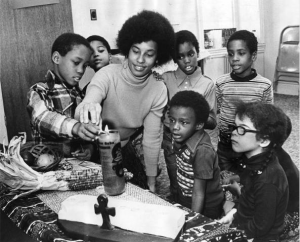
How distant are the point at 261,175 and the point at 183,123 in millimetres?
363

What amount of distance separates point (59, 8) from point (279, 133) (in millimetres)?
1509

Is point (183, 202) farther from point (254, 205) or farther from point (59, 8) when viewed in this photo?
point (59, 8)

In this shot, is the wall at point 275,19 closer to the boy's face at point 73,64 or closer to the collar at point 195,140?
the collar at point 195,140

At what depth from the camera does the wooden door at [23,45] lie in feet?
6.88

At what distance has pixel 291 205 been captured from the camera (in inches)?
53.6

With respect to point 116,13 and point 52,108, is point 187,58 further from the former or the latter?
point 52,108

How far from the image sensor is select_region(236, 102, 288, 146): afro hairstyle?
3.82 ft

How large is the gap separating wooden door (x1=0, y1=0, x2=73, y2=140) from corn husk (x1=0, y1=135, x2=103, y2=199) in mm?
1271

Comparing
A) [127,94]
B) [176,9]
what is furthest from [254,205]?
[176,9]

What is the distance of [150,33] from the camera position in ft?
4.76

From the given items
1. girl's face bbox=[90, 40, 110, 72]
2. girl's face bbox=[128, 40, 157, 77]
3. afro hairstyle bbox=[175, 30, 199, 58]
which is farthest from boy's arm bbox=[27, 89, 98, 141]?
afro hairstyle bbox=[175, 30, 199, 58]

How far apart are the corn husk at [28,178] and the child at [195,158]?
40cm

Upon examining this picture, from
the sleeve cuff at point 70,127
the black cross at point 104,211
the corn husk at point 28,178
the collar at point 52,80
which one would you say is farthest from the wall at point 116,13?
the black cross at point 104,211

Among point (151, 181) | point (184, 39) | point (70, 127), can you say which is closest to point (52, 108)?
point (70, 127)
